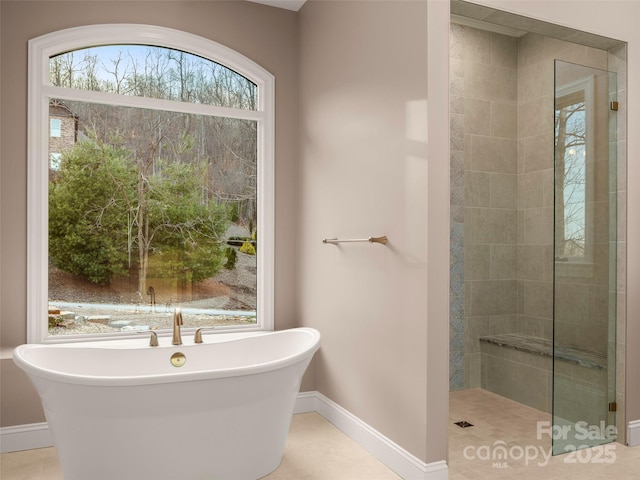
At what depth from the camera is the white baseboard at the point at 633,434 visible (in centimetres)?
292

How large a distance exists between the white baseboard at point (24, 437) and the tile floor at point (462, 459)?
4 cm

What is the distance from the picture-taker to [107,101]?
3307 millimetres

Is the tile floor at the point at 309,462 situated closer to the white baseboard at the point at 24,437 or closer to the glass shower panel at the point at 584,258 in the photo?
the white baseboard at the point at 24,437

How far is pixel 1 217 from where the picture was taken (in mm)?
2973

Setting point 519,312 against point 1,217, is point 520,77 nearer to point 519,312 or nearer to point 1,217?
point 519,312

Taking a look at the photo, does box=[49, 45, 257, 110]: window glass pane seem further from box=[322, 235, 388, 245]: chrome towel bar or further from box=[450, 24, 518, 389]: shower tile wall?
box=[450, 24, 518, 389]: shower tile wall

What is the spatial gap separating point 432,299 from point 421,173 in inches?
24.0

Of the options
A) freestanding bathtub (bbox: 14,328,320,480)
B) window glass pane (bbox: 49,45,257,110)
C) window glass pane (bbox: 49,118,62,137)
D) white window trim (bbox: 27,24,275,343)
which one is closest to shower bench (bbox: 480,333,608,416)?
freestanding bathtub (bbox: 14,328,320,480)

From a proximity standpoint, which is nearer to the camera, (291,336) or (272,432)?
(272,432)

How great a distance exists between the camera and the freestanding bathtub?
85.7 inches

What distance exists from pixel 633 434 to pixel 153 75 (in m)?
Answer: 3.79

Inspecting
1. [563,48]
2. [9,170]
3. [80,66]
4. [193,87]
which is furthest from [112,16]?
[563,48]

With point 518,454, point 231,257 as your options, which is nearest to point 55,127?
point 231,257

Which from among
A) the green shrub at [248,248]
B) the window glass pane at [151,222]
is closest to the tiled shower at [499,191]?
the green shrub at [248,248]
